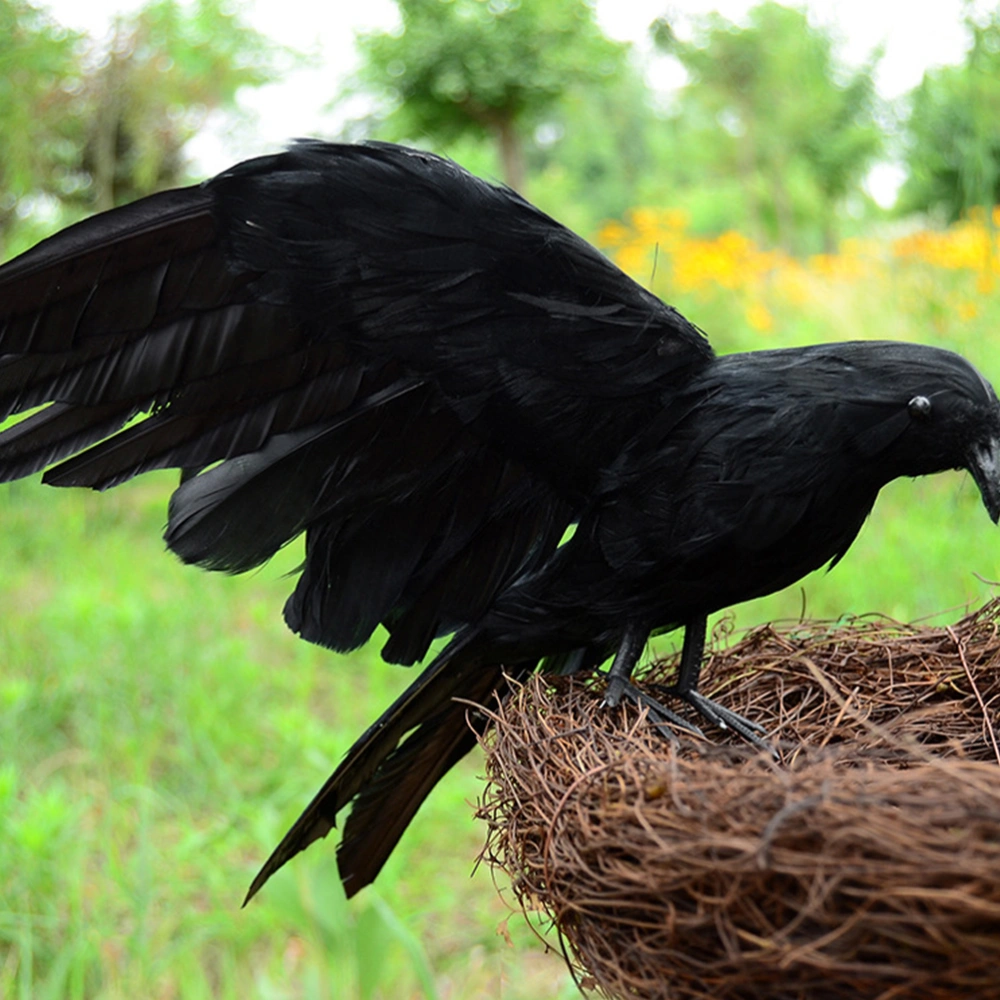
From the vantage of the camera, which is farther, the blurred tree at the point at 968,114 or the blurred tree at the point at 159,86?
the blurred tree at the point at 159,86

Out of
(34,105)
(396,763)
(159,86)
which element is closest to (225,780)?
(396,763)

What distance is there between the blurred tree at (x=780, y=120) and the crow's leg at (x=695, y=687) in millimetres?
7529

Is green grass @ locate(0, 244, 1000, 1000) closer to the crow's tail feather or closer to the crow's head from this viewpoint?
the crow's tail feather

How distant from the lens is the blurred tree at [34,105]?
156 inches

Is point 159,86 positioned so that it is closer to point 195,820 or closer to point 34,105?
point 34,105

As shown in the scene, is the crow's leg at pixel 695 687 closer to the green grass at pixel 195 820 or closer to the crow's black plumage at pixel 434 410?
the crow's black plumage at pixel 434 410

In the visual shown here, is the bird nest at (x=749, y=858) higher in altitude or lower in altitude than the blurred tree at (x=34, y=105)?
lower

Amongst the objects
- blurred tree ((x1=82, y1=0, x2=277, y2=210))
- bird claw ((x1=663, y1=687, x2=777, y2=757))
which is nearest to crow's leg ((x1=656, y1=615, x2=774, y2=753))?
bird claw ((x1=663, y1=687, x2=777, y2=757))

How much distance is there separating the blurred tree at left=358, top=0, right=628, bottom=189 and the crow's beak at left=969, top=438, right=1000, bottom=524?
5.82m

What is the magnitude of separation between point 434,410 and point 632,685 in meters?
0.33

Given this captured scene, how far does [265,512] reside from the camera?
108 centimetres

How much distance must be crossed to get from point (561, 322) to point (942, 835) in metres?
0.55

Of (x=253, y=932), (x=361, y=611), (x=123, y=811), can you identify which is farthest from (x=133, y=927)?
(x=361, y=611)

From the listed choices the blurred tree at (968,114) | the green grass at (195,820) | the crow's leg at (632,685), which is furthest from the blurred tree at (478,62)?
the crow's leg at (632,685)
